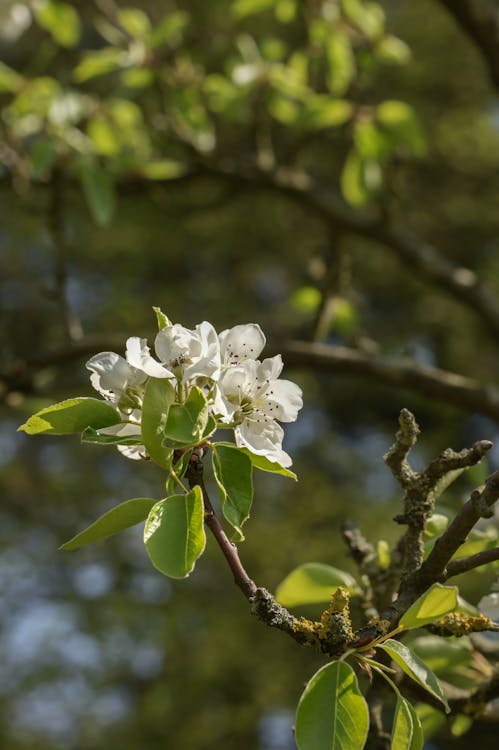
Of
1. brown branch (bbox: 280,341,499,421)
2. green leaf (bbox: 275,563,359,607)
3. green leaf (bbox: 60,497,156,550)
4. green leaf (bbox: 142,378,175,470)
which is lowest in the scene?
brown branch (bbox: 280,341,499,421)

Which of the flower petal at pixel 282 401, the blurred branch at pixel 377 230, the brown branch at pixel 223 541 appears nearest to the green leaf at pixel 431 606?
the brown branch at pixel 223 541

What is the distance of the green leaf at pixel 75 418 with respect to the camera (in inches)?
41.7

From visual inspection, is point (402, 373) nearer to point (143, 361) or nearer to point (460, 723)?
point (460, 723)

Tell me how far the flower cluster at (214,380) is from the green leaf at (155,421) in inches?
1.4

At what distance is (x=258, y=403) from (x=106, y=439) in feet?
0.73


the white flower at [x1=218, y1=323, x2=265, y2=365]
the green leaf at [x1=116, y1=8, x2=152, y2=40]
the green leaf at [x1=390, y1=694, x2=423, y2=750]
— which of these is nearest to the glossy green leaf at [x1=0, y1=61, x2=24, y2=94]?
the green leaf at [x1=116, y1=8, x2=152, y2=40]

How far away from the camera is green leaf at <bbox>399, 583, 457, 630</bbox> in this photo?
3.15ft

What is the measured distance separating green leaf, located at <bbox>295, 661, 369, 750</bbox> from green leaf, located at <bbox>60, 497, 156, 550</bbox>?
27cm

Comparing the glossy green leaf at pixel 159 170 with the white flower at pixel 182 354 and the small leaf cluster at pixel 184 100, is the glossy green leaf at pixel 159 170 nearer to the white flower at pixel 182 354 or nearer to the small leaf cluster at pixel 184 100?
the small leaf cluster at pixel 184 100

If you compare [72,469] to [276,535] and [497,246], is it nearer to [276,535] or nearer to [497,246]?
[276,535]

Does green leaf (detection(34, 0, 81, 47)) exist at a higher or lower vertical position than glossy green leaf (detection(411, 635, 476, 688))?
higher

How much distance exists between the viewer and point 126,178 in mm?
3336

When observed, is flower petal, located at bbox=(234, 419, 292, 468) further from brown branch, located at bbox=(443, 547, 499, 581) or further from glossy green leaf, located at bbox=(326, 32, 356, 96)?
glossy green leaf, located at bbox=(326, 32, 356, 96)

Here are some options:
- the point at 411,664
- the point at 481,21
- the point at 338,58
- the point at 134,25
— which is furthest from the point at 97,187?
the point at 411,664
